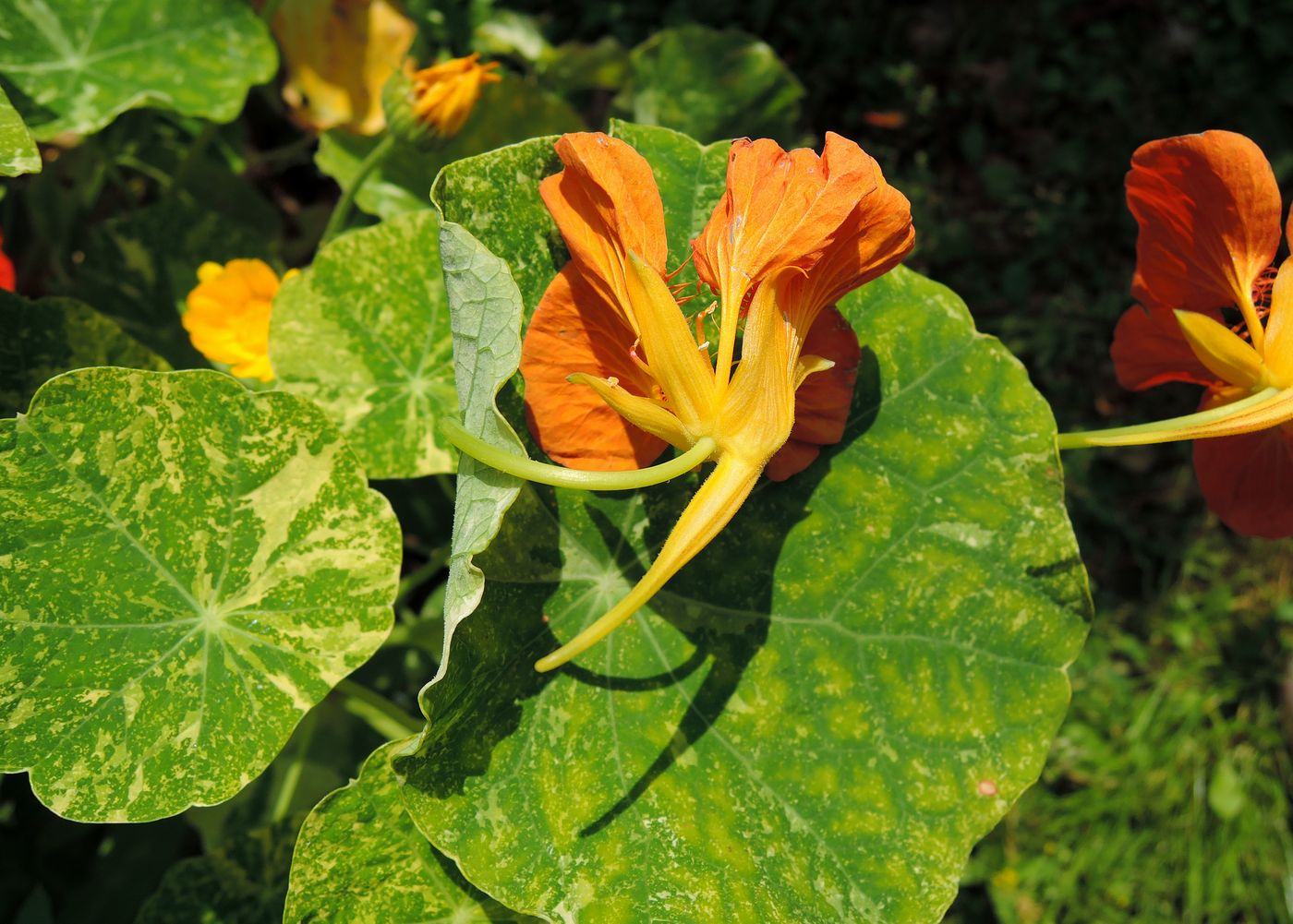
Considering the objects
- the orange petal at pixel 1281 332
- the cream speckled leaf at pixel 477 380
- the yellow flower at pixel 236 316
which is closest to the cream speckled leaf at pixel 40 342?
the yellow flower at pixel 236 316

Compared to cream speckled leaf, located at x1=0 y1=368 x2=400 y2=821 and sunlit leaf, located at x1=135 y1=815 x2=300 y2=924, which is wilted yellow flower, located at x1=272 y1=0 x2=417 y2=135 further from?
sunlit leaf, located at x1=135 y1=815 x2=300 y2=924

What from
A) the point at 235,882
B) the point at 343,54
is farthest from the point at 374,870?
the point at 343,54

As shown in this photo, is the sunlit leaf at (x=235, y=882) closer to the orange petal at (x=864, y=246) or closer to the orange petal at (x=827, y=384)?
the orange petal at (x=827, y=384)

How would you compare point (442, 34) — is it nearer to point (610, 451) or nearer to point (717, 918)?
point (610, 451)

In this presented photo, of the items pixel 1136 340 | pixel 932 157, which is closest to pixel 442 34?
pixel 932 157

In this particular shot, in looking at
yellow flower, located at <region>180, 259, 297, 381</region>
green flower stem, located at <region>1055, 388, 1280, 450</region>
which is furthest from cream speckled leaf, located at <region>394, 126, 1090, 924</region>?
yellow flower, located at <region>180, 259, 297, 381</region>

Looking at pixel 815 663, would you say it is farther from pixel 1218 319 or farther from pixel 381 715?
pixel 381 715

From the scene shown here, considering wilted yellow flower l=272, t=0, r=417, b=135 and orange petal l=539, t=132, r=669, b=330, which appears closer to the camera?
orange petal l=539, t=132, r=669, b=330
